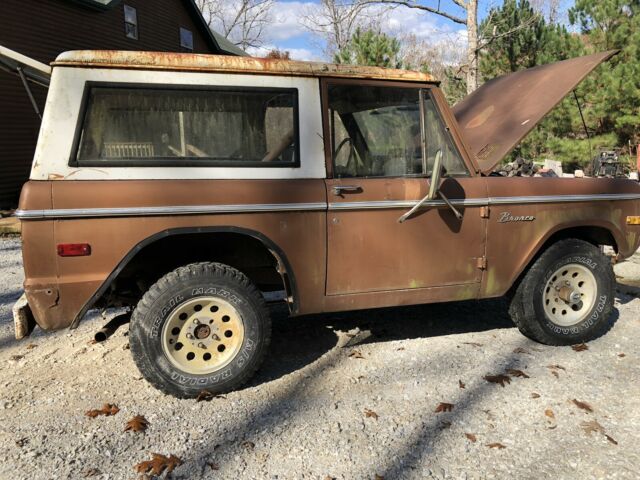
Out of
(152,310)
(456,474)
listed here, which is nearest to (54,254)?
(152,310)

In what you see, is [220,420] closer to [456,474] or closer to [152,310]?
[152,310]

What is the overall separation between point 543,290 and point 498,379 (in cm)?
90

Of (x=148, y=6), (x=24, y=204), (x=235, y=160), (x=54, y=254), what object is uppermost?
(x=148, y=6)

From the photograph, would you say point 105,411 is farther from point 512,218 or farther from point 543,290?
A: point 543,290

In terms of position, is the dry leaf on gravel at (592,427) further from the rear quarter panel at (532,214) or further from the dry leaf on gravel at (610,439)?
the rear quarter panel at (532,214)

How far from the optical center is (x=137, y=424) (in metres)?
2.99

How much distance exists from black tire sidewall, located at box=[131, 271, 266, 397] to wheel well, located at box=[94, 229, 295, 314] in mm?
278

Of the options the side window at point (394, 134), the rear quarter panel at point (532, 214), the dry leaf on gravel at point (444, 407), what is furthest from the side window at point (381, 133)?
the dry leaf on gravel at point (444, 407)

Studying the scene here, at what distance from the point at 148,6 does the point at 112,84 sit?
52.9ft

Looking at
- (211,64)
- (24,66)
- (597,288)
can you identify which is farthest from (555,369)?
(24,66)

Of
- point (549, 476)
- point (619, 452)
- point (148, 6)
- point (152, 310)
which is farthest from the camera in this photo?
point (148, 6)

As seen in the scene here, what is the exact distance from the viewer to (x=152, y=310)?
316 centimetres

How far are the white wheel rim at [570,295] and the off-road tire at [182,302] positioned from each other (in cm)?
227

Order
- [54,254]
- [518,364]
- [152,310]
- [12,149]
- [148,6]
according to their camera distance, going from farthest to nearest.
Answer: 1. [148,6]
2. [12,149]
3. [518,364]
4. [152,310]
5. [54,254]
